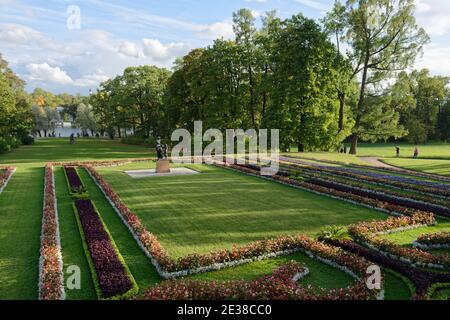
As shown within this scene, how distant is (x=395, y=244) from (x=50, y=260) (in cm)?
1013

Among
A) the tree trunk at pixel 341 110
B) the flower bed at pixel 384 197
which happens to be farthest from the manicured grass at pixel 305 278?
the tree trunk at pixel 341 110

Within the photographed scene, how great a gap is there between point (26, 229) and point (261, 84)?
33.2 meters

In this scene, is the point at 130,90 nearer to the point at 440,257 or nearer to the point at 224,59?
the point at 224,59

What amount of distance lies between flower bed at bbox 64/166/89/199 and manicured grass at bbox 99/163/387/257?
1867 millimetres

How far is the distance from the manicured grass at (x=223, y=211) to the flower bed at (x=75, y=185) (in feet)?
6.13

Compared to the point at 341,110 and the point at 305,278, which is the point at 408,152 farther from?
the point at 305,278

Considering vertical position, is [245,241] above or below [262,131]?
below

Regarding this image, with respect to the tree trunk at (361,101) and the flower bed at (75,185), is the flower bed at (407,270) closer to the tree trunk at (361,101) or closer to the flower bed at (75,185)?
the flower bed at (75,185)

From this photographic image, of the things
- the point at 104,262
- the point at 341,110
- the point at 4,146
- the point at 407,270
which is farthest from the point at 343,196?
→ the point at 4,146

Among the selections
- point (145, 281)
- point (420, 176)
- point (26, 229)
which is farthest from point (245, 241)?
point (420, 176)

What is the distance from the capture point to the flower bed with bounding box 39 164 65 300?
822cm

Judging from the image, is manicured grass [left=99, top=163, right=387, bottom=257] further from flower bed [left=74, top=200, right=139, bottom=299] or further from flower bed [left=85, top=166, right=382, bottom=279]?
flower bed [left=74, top=200, right=139, bottom=299]

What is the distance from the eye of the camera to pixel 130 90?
5969 cm

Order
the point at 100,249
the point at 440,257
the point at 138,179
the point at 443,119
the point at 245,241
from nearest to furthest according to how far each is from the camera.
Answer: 1. the point at 440,257
2. the point at 100,249
3. the point at 245,241
4. the point at 138,179
5. the point at 443,119
